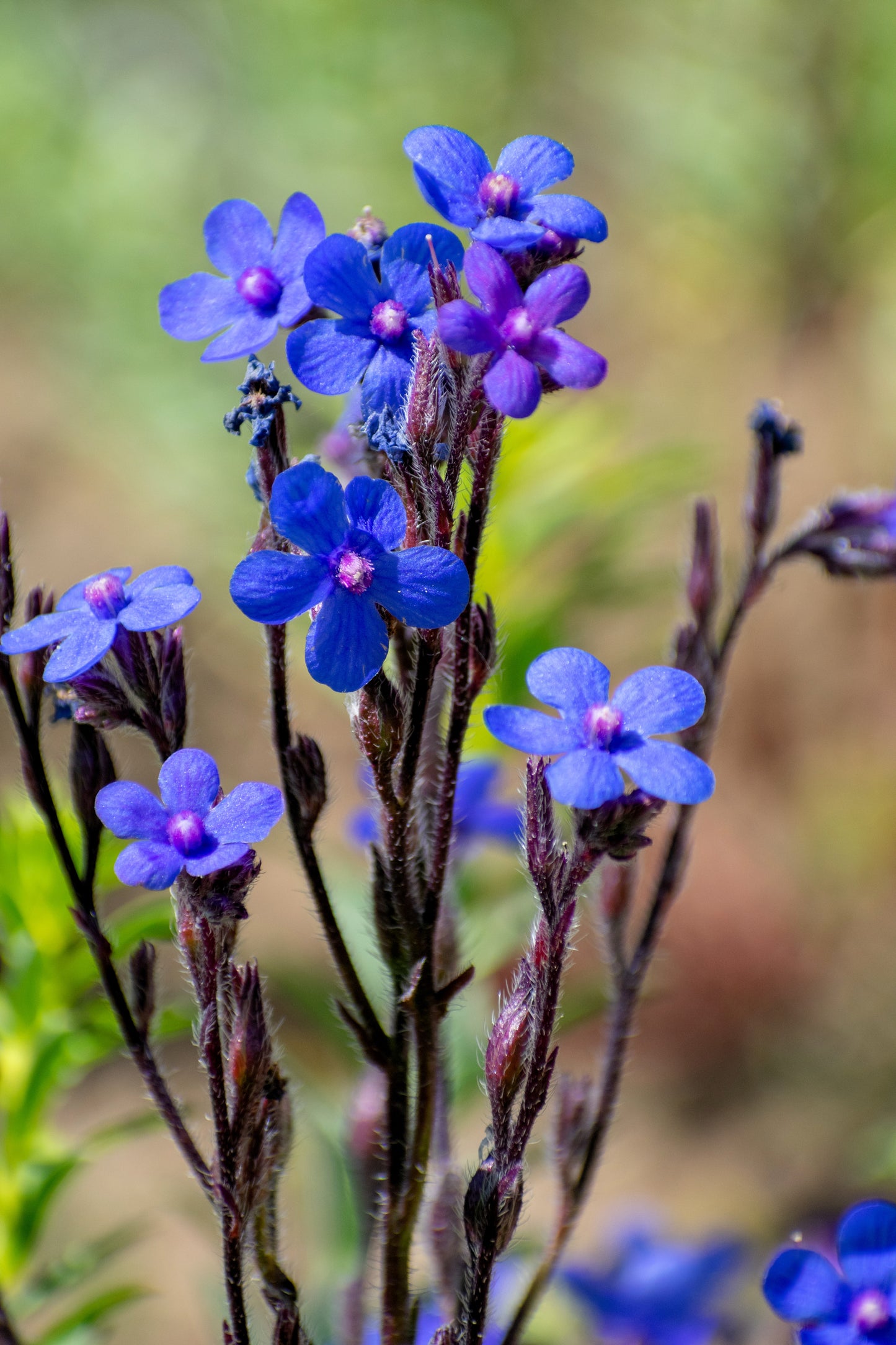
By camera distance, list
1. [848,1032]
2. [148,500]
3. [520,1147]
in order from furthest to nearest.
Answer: [148,500] < [848,1032] < [520,1147]

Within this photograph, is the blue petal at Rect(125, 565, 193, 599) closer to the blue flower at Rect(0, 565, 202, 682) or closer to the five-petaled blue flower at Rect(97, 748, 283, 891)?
the blue flower at Rect(0, 565, 202, 682)

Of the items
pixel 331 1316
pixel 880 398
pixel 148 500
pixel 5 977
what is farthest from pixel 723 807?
pixel 5 977

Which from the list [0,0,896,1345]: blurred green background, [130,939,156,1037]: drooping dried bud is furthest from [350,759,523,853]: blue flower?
[0,0,896,1345]: blurred green background

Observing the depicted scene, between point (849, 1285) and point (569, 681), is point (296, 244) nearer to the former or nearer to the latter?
point (569, 681)

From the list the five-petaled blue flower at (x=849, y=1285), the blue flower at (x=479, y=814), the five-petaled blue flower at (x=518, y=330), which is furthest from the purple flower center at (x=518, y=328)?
the blue flower at (x=479, y=814)

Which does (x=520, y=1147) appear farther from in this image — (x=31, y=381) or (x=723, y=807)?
(x=31, y=381)

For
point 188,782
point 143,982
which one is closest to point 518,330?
point 188,782

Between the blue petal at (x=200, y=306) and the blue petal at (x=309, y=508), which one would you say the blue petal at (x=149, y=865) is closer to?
the blue petal at (x=309, y=508)
